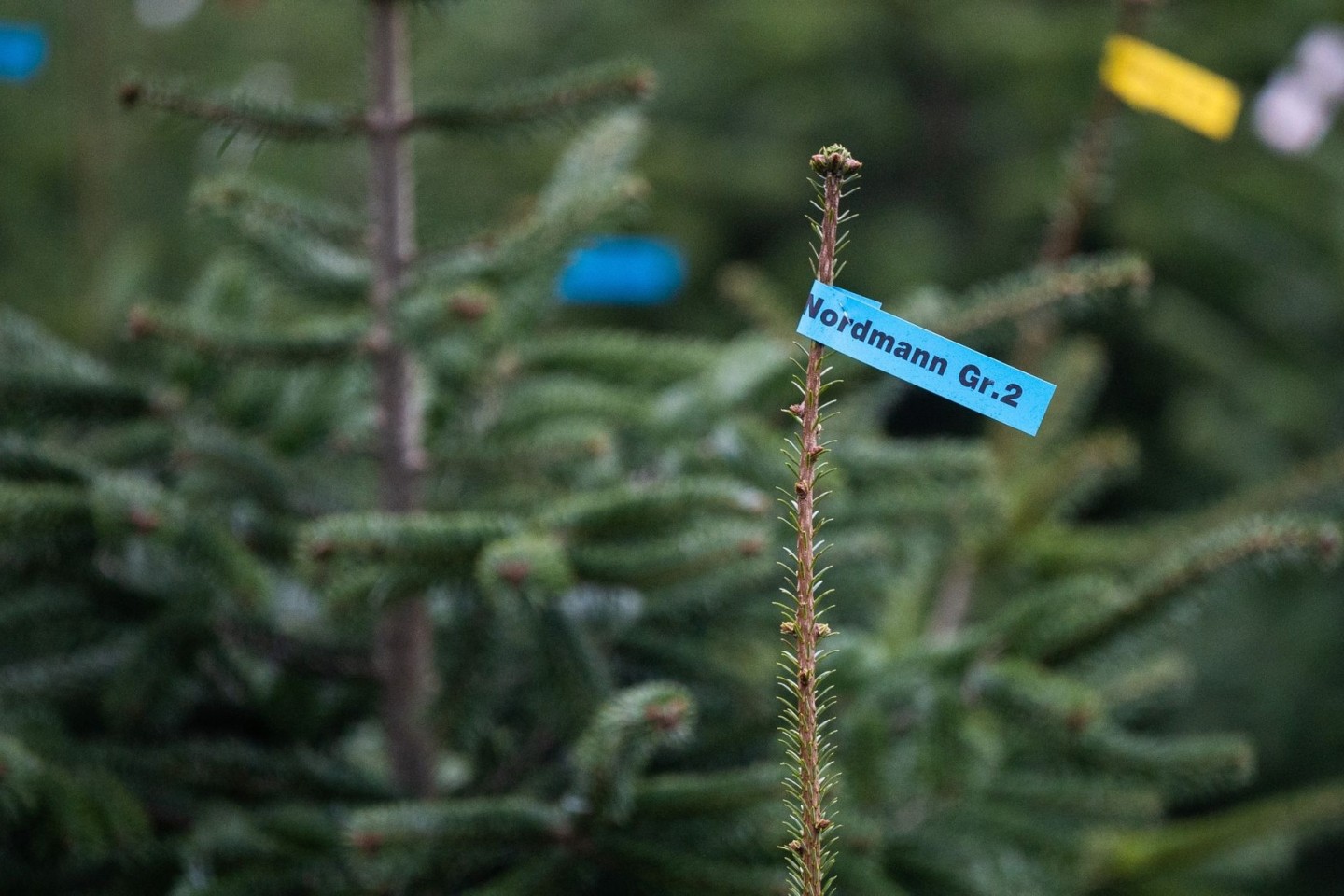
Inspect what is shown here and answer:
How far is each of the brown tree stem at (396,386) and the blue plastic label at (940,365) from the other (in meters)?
0.73

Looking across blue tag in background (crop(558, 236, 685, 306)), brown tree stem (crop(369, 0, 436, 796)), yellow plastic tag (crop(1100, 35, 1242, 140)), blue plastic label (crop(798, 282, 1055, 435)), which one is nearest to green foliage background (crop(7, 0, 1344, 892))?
blue tag in background (crop(558, 236, 685, 306))

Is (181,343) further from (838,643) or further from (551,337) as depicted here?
(838,643)

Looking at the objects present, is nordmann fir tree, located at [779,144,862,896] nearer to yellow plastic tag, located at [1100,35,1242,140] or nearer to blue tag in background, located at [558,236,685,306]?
yellow plastic tag, located at [1100,35,1242,140]

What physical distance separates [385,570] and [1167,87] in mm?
1226

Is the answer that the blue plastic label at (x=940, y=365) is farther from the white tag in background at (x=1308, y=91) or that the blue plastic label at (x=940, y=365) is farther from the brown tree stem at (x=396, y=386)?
the white tag in background at (x=1308, y=91)

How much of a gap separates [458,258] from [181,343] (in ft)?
1.03

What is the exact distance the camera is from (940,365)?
2.56 ft

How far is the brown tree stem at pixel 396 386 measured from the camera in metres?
1.45

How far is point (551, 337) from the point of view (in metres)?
1.88

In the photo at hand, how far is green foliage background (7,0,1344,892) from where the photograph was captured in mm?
4254

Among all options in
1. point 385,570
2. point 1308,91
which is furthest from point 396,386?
point 1308,91

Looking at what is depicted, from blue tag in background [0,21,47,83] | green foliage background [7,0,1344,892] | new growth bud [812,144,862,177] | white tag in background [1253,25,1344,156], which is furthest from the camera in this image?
green foliage background [7,0,1344,892]

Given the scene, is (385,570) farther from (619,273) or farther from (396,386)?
(619,273)

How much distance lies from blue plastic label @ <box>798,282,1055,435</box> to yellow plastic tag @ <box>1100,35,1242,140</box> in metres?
1.14
